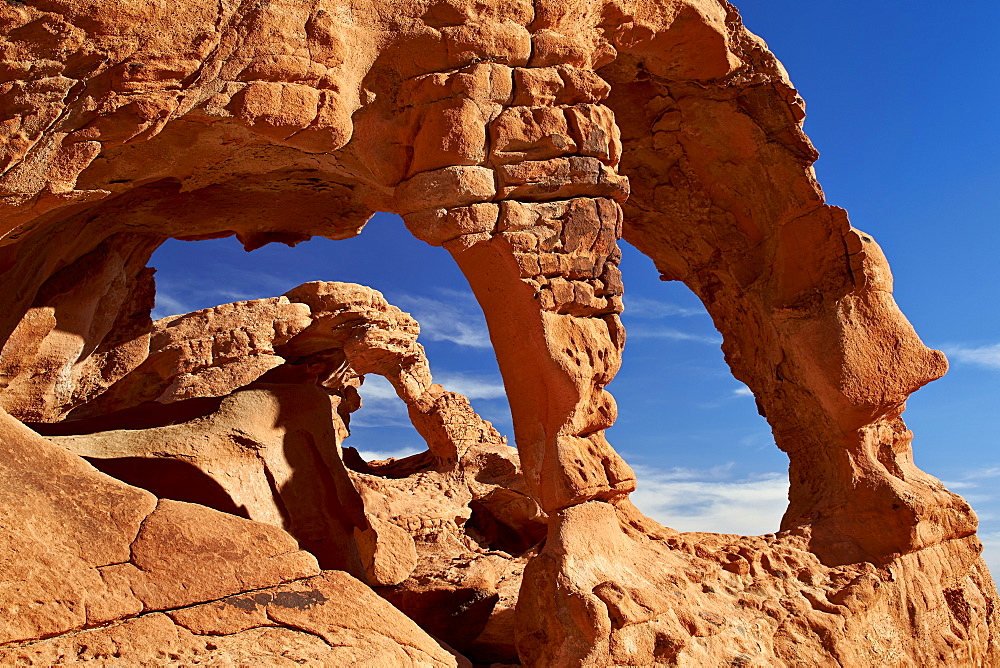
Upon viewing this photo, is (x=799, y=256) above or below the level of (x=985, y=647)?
above

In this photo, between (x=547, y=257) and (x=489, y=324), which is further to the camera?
(x=489, y=324)

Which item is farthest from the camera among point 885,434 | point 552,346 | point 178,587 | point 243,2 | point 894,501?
point 885,434

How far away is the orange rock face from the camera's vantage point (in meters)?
3.01

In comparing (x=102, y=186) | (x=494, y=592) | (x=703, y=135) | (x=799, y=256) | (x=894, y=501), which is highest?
(x=703, y=135)

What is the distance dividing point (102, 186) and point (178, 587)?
66.4 inches

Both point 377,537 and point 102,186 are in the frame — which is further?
point 377,537

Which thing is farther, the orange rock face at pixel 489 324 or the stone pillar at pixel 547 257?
the stone pillar at pixel 547 257

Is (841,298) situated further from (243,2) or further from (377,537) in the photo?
(243,2)

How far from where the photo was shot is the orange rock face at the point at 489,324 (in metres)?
3.01

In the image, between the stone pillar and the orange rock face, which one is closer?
the orange rock face

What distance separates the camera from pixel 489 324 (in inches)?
154

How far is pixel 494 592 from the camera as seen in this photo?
5.18m

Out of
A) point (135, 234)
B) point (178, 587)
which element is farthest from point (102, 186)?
point (135, 234)

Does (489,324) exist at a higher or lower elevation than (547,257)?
lower
